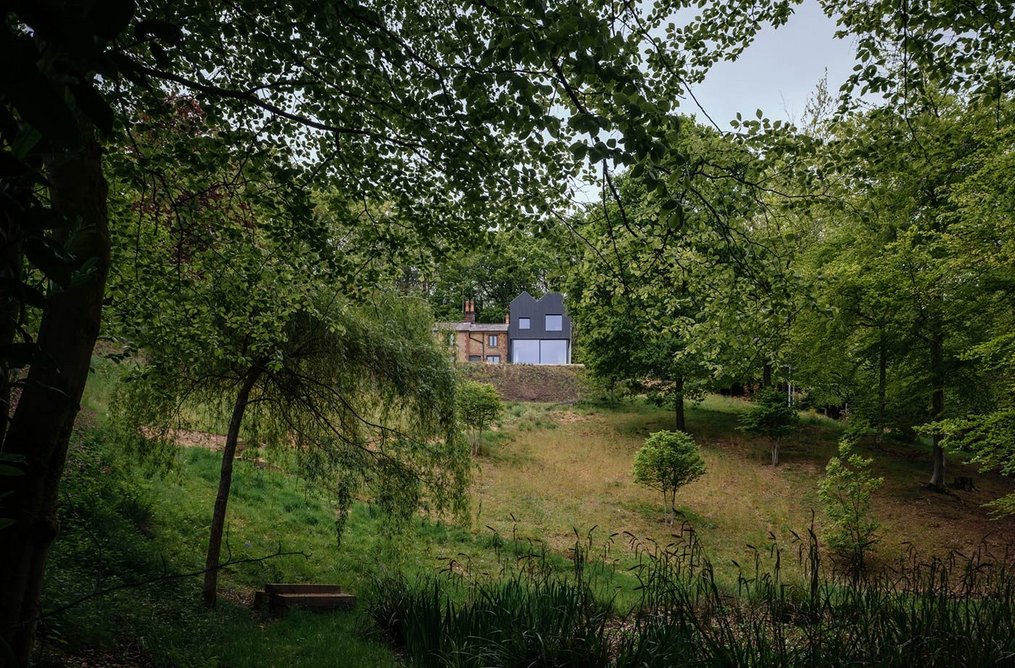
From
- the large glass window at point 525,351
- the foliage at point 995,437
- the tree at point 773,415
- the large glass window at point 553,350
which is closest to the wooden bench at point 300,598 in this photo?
the foliage at point 995,437

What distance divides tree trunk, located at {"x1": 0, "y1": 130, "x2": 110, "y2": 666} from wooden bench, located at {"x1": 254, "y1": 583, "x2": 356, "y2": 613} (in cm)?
477

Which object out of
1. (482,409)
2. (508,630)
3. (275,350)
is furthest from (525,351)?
(508,630)

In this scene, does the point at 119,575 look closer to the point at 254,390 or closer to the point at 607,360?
the point at 254,390

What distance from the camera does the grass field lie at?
572cm

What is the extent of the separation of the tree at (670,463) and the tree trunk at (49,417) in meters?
15.2

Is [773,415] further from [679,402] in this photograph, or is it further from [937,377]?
[937,377]

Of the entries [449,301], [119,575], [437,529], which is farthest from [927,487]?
[449,301]

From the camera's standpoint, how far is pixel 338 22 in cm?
397

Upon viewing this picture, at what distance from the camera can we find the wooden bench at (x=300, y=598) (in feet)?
24.2

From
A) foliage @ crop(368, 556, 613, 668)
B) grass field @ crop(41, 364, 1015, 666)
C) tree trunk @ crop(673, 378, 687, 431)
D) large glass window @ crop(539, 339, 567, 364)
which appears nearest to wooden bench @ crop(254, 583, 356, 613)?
grass field @ crop(41, 364, 1015, 666)

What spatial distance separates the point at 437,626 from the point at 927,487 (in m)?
17.6

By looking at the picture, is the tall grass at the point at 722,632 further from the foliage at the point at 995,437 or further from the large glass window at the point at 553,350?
the large glass window at the point at 553,350

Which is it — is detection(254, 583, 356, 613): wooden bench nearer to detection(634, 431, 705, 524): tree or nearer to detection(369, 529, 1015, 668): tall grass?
detection(369, 529, 1015, 668): tall grass

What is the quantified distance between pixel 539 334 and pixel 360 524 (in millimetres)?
30091
